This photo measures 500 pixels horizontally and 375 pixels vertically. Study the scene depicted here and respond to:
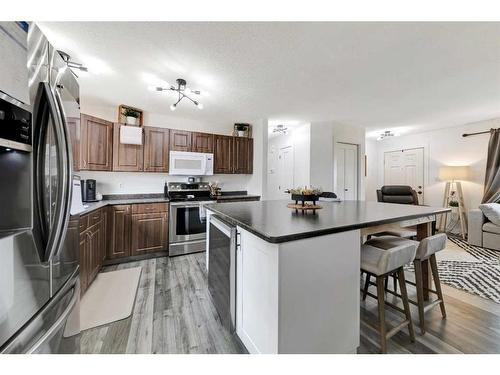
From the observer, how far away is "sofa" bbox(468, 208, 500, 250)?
340 cm

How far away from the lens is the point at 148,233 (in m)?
3.17

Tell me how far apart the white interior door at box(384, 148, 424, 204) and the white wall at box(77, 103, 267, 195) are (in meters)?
4.15

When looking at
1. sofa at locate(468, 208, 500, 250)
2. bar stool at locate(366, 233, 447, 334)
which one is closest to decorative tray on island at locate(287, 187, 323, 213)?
bar stool at locate(366, 233, 447, 334)

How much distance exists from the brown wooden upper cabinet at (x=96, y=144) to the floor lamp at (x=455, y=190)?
6.47m

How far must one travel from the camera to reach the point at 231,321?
1.58 m

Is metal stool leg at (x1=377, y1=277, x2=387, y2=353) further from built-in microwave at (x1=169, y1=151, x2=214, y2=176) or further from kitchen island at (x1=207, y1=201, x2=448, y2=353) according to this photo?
built-in microwave at (x1=169, y1=151, x2=214, y2=176)

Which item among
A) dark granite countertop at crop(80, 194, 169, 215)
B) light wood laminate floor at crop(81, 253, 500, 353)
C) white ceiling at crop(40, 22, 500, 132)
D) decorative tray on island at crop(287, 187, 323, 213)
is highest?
white ceiling at crop(40, 22, 500, 132)

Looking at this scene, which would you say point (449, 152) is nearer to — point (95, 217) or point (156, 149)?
point (156, 149)

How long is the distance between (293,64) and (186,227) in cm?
272

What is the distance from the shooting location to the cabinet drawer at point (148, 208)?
122 inches

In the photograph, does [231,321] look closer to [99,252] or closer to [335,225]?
[335,225]

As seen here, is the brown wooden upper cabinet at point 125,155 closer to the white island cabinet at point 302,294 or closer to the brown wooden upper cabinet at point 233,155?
the brown wooden upper cabinet at point 233,155
